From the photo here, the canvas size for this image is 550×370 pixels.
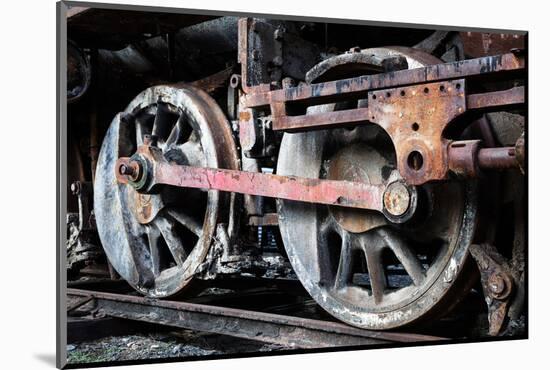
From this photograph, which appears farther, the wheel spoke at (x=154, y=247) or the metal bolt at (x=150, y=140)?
the wheel spoke at (x=154, y=247)

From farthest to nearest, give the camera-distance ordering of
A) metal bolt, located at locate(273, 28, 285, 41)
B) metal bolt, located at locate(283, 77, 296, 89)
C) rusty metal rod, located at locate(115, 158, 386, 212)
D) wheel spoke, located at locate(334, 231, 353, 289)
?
1. metal bolt, located at locate(273, 28, 285, 41)
2. metal bolt, located at locate(283, 77, 296, 89)
3. wheel spoke, located at locate(334, 231, 353, 289)
4. rusty metal rod, located at locate(115, 158, 386, 212)

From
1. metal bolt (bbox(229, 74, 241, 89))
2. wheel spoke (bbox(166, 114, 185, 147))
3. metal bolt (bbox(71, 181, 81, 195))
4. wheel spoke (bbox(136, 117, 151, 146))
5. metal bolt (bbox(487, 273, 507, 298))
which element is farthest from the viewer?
metal bolt (bbox(71, 181, 81, 195))

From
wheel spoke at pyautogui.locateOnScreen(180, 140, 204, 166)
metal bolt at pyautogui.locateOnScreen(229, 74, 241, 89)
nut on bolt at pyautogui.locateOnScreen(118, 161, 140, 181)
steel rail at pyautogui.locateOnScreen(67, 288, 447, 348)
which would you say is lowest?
steel rail at pyautogui.locateOnScreen(67, 288, 447, 348)

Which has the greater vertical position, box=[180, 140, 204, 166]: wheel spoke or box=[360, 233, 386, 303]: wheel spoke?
box=[180, 140, 204, 166]: wheel spoke

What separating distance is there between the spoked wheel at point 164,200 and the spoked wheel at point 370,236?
424 millimetres

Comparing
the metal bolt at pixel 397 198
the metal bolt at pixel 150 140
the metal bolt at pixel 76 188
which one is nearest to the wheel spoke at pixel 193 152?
the metal bolt at pixel 150 140

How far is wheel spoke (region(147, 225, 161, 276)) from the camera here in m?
3.84

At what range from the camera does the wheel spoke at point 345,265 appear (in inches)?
121

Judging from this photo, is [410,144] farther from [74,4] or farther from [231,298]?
[231,298]

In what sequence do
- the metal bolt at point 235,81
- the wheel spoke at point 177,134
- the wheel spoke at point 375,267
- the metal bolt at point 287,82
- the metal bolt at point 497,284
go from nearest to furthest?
the metal bolt at point 497,284
the wheel spoke at point 375,267
the metal bolt at point 287,82
the metal bolt at point 235,81
the wheel spoke at point 177,134

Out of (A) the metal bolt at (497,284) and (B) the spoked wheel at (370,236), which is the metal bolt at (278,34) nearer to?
(B) the spoked wheel at (370,236)

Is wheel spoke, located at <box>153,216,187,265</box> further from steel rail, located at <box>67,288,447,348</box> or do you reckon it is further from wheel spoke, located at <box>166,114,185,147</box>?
wheel spoke, located at <box>166,114,185,147</box>

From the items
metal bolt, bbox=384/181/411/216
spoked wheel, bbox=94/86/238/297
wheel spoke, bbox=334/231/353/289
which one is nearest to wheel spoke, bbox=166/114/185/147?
spoked wheel, bbox=94/86/238/297

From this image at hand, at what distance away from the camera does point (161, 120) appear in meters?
3.86
